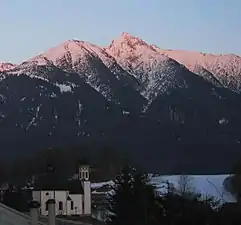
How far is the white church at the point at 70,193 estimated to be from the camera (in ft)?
182

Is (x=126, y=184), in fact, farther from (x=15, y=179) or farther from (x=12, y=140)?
(x=12, y=140)

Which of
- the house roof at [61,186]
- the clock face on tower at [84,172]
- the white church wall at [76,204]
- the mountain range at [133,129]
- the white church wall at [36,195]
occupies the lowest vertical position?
the white church wall at [76,204]

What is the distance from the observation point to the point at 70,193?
56.7m

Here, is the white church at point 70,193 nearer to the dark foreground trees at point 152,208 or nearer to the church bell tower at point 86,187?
the church bell tower at point 86,187

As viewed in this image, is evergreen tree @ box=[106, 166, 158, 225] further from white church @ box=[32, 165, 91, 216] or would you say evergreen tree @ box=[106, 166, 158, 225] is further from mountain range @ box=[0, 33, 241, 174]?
mountain range @ box=[0, 33, 241, 174]

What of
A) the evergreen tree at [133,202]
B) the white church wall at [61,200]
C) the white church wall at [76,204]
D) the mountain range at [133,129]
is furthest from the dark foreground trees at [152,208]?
the mountain range at [133,129]

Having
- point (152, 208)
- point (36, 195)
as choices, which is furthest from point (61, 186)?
point (152, 208)

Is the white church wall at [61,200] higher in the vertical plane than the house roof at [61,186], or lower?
lower

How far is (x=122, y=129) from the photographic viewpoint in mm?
159375

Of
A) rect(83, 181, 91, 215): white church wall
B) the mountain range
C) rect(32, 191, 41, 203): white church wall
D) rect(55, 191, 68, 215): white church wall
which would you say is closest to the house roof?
rect(83, 181, 91, 215): white church wall

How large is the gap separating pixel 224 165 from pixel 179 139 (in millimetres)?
32614

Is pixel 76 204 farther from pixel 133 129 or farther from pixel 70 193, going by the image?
pixel 133 129

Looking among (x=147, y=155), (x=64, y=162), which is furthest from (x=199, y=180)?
(x=147, y=155)

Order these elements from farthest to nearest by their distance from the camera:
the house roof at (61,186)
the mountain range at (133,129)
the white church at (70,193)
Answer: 1. the mountain range at (133,129)
2. the house roof at (61,186)
3. the white church at (70,193)
